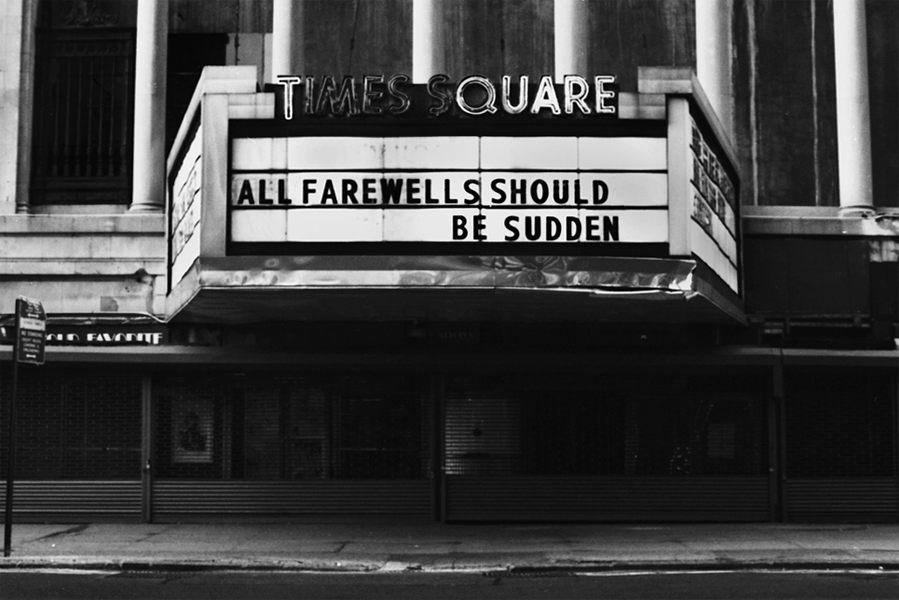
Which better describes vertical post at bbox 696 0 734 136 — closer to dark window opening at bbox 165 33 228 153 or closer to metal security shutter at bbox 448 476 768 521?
metal security shutter at bbox 448 476 768 521

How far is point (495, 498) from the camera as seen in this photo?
2080cm

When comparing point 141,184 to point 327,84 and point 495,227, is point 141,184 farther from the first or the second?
point 495,227

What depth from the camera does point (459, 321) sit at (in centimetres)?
2058

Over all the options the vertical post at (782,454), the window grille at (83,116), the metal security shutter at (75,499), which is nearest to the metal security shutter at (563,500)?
the vertical post at (782,454)

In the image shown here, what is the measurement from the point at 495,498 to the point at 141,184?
7965mm

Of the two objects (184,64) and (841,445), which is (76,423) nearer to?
(184,64)

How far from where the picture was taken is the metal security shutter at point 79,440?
20.9 m

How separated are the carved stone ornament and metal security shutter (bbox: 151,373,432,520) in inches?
264

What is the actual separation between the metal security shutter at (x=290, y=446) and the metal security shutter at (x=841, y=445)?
19.6 feet

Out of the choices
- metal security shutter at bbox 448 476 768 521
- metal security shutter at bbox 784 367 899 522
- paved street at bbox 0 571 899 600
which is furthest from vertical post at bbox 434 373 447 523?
paved street at bbox 0 571 899 600

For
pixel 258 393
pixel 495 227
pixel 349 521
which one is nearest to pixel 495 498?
pixel 349 521

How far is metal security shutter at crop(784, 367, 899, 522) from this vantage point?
69.1ft

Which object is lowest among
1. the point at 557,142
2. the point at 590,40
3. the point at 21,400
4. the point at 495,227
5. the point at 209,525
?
the point at 209,525

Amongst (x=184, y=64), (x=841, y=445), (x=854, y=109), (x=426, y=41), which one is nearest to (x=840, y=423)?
(x=841, y=445)
